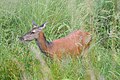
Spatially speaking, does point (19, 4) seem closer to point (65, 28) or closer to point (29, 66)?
point (65, 28)

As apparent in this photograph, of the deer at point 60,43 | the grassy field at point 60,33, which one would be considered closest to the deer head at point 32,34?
the deer at point 60,43

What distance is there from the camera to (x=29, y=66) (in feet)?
16.6

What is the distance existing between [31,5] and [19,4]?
0.23 m

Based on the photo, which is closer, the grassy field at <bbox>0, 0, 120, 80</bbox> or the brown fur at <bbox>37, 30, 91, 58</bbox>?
the grassy field at <bbox>0, 0, 120, 80</bbox>

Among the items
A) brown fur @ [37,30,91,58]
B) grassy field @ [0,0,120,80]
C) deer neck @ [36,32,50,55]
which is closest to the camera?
grassy field @ [0,0,120,80]

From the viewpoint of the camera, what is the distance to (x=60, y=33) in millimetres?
6406

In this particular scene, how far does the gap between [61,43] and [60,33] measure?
2.69 feet

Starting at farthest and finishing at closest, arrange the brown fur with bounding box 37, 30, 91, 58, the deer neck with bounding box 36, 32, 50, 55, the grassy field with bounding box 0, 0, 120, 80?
1. the deer neck with bounding box 36, 32, 50, 55
2. the brown fur with bounding box 37, 30, 91, 58
3. the grassy field with bounding box 0, 0, 120, 80

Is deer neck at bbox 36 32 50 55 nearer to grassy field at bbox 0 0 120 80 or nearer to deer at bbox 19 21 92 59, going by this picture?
deer at bbox 19 21 92 59

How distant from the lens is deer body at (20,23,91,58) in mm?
5448

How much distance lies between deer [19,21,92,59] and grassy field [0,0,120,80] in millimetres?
132

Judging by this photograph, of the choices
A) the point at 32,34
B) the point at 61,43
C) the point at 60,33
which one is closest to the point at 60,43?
the point at 61,43

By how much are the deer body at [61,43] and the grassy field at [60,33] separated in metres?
0.14

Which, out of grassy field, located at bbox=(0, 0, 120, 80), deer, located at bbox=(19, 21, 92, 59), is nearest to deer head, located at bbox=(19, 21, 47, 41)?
deer, located at bbox=(19, 21, 92, 59)
